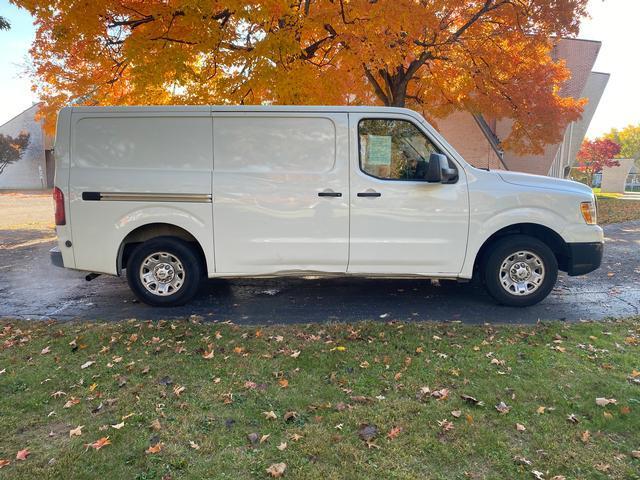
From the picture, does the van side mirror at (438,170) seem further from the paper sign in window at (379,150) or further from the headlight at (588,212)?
the headlight at (588,212)

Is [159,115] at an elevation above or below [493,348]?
above

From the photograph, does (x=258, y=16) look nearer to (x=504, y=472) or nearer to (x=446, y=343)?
(x=446, y=343)

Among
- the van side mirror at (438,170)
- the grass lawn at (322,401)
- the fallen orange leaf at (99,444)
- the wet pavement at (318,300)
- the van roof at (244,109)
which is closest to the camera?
the grass lawn at (322,401)

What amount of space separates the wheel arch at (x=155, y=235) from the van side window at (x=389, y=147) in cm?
217

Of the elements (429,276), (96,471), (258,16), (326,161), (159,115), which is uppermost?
(258,16)

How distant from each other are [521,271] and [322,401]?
10.5 ft

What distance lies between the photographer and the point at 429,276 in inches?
206

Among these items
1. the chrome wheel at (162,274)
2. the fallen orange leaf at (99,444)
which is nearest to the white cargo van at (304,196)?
the chrome wheel at (162,274)

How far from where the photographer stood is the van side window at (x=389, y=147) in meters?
5.11

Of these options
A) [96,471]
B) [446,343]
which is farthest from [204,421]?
[446,343]

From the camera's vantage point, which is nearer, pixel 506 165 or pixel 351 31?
pixel 351 31

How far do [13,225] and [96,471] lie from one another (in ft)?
45.3

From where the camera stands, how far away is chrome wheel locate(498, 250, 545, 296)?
5254 mm

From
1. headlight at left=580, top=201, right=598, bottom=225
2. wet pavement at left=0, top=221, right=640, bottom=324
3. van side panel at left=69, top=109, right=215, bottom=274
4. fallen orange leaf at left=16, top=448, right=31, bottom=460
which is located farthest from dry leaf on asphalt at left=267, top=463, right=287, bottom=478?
headlight at left=580, top=201, right=598, bottom=225
